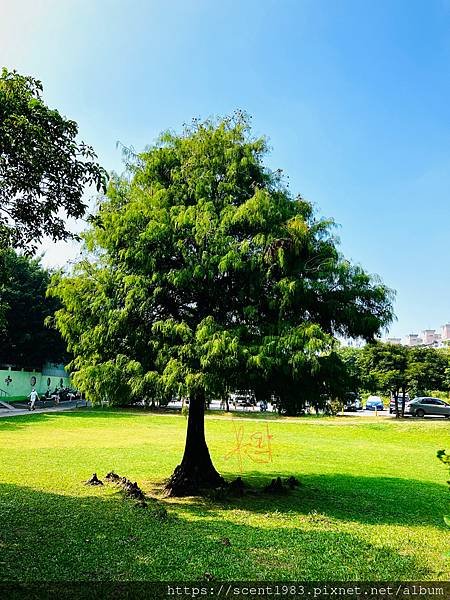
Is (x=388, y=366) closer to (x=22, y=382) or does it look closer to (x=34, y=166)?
(x=22, y=382)

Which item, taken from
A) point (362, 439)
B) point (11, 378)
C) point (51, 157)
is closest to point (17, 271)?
point (11, 378)

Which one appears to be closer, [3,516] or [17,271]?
[3,516]

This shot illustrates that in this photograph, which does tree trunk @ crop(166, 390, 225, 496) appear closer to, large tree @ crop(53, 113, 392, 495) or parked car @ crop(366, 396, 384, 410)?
large tree @ crop(53, 113, 392, 495)

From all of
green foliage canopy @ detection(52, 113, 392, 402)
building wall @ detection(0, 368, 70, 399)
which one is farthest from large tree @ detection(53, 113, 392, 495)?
building wall @ detection(0, 368, 70, 399)

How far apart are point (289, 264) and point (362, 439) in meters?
17.9

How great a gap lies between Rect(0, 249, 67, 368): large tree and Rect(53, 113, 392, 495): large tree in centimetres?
2934

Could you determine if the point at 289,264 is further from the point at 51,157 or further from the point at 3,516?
the point at 3,516

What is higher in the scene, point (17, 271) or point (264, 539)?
point (17, 271)

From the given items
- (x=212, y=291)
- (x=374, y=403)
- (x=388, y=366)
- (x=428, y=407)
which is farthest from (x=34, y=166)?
(x=374, y=403)

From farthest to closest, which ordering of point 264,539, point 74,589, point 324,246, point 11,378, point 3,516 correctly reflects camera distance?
1. point 11,378
2. point 324,246
3. point 3,516
4. point 264,539
5. point 74,589

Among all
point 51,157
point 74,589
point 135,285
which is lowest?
point 74,589

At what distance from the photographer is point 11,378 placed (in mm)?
35938

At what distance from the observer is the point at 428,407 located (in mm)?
34219

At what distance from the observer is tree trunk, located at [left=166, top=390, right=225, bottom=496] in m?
9.84
